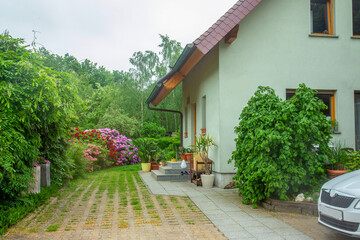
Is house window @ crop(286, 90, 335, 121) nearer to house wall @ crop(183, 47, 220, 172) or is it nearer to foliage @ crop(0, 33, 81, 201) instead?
house wall @ crop(183, 47, 220, 172)

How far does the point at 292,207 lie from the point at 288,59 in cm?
447

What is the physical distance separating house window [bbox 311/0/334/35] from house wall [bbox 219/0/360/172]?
176mm

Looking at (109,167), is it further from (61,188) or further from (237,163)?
(237,163)

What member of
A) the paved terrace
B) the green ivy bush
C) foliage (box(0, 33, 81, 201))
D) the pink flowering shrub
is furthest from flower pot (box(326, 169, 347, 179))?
the pink flowering shrub

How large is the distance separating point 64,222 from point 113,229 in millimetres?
909

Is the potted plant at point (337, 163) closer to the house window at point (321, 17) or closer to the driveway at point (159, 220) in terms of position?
the driveway at point (159, 220)

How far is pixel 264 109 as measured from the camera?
5.98 meters

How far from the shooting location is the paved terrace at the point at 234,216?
4348mm

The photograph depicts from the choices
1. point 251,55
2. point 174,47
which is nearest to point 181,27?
point 174,47

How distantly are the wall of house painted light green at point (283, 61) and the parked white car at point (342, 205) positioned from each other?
3995mm

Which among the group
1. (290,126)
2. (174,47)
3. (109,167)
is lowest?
(109,167)

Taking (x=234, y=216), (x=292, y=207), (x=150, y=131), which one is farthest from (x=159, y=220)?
(x=150, y=131)

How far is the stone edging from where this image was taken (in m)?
5.30

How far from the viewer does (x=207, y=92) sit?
956 cm
